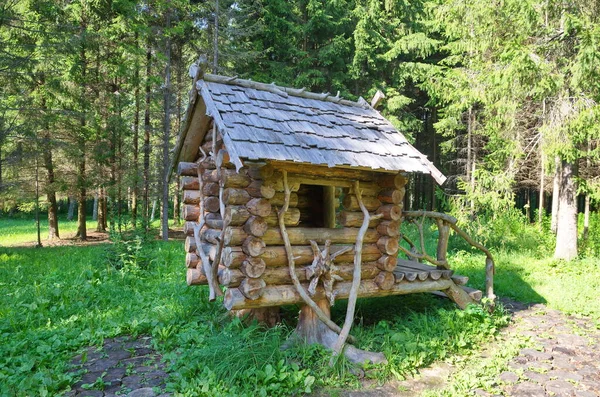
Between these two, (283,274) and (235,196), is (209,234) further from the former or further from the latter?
(283,274)

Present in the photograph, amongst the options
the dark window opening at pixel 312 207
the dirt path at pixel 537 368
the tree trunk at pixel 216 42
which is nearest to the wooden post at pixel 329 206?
the dark window opening at pixel 312 207

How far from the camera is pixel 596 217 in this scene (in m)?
15.4

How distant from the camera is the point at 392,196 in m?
5.41

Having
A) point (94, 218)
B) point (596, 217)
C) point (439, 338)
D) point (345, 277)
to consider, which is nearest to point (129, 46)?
Result: point (345, 277)

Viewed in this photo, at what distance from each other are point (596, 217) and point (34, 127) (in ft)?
65.0

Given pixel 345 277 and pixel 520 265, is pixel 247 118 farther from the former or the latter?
pixel 520 265

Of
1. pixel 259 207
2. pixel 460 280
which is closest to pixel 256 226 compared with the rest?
pixel 259 207

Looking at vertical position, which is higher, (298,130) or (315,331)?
(298,130)

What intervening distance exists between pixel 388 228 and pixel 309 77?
1239 centimetres

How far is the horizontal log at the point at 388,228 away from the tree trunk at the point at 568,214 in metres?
6.97

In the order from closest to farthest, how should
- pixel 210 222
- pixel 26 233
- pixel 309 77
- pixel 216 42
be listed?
pixel 210 222, pixel 216 42, pixel 309 77, pixel 26 233

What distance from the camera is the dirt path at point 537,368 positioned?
14.2 ft

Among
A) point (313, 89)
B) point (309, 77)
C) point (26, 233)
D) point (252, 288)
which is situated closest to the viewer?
point (252, 288)

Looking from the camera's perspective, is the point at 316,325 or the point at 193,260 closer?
the point at 316,325
